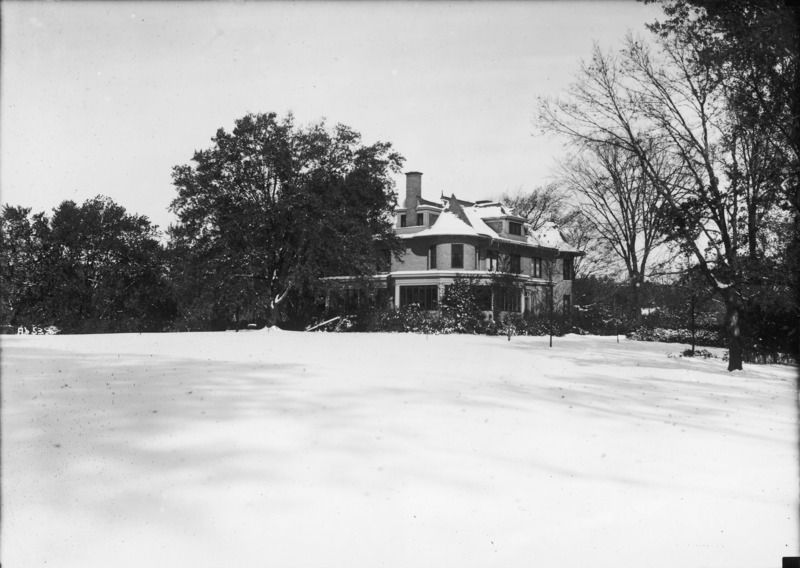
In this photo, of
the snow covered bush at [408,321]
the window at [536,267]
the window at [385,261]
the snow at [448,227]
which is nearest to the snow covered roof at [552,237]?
the window at [536,267]

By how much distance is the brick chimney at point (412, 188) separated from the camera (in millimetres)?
42219

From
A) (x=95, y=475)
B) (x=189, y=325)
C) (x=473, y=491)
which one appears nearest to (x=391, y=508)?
(x=473, y=491)

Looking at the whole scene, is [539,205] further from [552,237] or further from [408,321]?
[408,321]

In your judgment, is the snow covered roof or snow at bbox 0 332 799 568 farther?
the snow covered roof

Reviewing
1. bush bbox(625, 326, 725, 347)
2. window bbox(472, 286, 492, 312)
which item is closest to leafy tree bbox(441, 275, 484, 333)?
window bbox(472, 286, 492, 312)

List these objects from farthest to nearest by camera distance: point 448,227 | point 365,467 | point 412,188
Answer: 1. point 412,188
2. point 448,227
3. point 365,467

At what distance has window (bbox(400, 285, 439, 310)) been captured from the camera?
39.7 metres

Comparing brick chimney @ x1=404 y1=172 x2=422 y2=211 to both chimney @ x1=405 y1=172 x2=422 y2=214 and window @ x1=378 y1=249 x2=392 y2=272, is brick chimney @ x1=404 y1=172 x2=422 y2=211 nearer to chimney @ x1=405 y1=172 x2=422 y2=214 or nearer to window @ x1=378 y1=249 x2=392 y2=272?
→ chimney @ x1=405 y1=172 x2=422 y2=214

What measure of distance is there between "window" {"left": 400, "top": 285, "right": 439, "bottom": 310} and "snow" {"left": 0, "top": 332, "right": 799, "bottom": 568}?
30.6 metres

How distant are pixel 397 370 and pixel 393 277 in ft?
98.3

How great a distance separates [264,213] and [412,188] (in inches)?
541

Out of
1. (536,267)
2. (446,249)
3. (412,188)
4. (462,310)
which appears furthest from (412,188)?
(536,267)

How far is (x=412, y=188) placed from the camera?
42.2m

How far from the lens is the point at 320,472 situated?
4.63 metres
